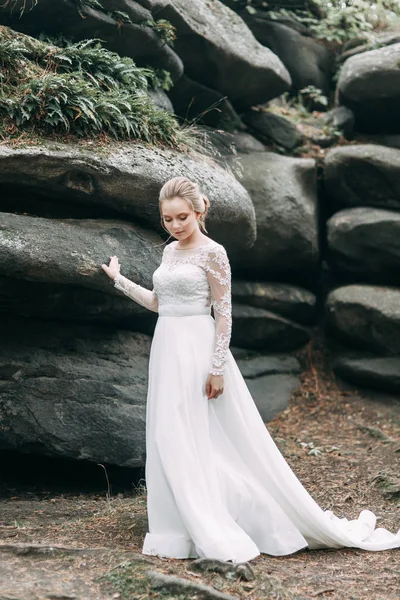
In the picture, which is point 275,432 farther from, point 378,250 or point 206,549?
A: point 206,549

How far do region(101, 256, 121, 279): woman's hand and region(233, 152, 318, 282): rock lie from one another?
12.5 ft

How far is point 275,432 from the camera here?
9742mm

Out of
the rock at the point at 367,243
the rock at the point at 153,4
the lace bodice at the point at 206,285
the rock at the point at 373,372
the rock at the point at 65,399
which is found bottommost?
the rock at the point at 373,372

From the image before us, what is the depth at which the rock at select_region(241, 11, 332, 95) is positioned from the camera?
1239 cm

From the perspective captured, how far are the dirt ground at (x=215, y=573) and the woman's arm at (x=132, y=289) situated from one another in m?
1.90

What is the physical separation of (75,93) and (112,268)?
2000 mm

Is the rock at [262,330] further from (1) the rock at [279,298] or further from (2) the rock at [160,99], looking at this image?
(2) the rock at [160,99]

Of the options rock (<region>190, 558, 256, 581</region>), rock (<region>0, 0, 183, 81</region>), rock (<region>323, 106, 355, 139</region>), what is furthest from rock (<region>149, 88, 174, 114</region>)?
rock (<region>190, 558, 256, 581</region>)

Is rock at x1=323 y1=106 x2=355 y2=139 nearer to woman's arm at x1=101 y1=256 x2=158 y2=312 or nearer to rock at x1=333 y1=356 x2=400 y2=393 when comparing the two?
rock at x1=333 y1=356 x2=400 y2=393

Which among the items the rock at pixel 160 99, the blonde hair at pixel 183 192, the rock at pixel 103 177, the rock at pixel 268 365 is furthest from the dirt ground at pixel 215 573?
the rock at pixel 160 99

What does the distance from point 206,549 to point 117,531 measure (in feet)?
4.11

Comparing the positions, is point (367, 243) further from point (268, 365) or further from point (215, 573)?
point (215, 573)

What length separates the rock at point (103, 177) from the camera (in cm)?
705

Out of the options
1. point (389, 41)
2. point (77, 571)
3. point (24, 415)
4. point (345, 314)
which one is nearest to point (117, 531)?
point (77, 571)
